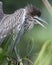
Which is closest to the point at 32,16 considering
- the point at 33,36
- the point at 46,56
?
the point at 33,36

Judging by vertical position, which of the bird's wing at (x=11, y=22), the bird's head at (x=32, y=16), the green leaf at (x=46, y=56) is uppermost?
the green leaf at (x=46, y=56)

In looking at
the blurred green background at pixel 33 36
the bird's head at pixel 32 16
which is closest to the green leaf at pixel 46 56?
the blurred green background at pixel 33 36

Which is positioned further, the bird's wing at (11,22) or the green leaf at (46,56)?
the bird's wing at (11,22)

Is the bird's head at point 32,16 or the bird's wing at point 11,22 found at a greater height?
the bird's head at point 32,16

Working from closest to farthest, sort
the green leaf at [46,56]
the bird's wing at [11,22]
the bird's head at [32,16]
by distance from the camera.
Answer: the green leaf at [46,56] < the bird's head at [32,16] < the bird's wing at [11,22]

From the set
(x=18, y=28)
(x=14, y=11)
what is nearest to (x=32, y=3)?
(x=18, y=28)

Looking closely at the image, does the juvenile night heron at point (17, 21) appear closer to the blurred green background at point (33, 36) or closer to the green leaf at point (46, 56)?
the blurred green background at point (33, 36)

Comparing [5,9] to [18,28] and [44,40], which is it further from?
[44,40]

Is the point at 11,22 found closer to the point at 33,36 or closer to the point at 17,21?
the point at 17,21

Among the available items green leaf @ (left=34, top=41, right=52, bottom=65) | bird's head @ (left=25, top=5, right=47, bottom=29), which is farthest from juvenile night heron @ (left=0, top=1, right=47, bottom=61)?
green leaf @ (left=34, top=41, right=52, bottom=65)
